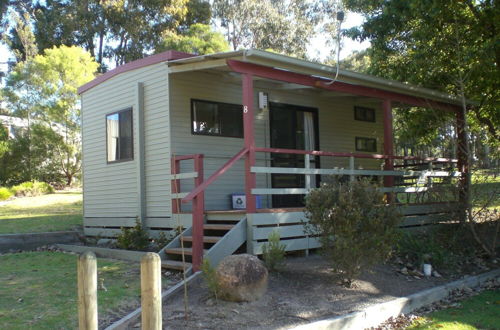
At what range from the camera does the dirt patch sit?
5286mm

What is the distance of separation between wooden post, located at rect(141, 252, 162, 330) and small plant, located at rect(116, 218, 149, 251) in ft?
18.6

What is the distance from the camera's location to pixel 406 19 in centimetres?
1123

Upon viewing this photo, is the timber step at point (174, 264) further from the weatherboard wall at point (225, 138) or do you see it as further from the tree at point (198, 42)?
the tree at point (198, 42)

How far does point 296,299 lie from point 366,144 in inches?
287

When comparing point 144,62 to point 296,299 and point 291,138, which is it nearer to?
point 291,138

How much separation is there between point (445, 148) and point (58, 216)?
1045cm

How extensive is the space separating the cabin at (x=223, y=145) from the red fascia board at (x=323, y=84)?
0.07 feet

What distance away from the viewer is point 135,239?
908 cm

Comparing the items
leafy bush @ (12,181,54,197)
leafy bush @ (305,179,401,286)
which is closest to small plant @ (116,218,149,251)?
leafy bush @ (305,179,401,286)

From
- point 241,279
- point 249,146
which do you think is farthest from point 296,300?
point 249,146

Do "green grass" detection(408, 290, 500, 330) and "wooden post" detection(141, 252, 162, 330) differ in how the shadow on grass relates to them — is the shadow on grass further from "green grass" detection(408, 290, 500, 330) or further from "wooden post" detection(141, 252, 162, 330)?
"wooden post" detection(141, 252, 162, 330)

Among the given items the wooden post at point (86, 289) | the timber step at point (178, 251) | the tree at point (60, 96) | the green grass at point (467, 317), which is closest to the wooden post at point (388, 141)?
the green grass at point (467, 317)

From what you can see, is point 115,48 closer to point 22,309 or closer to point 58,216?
point 58,216

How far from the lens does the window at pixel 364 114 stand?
12.3 meters
